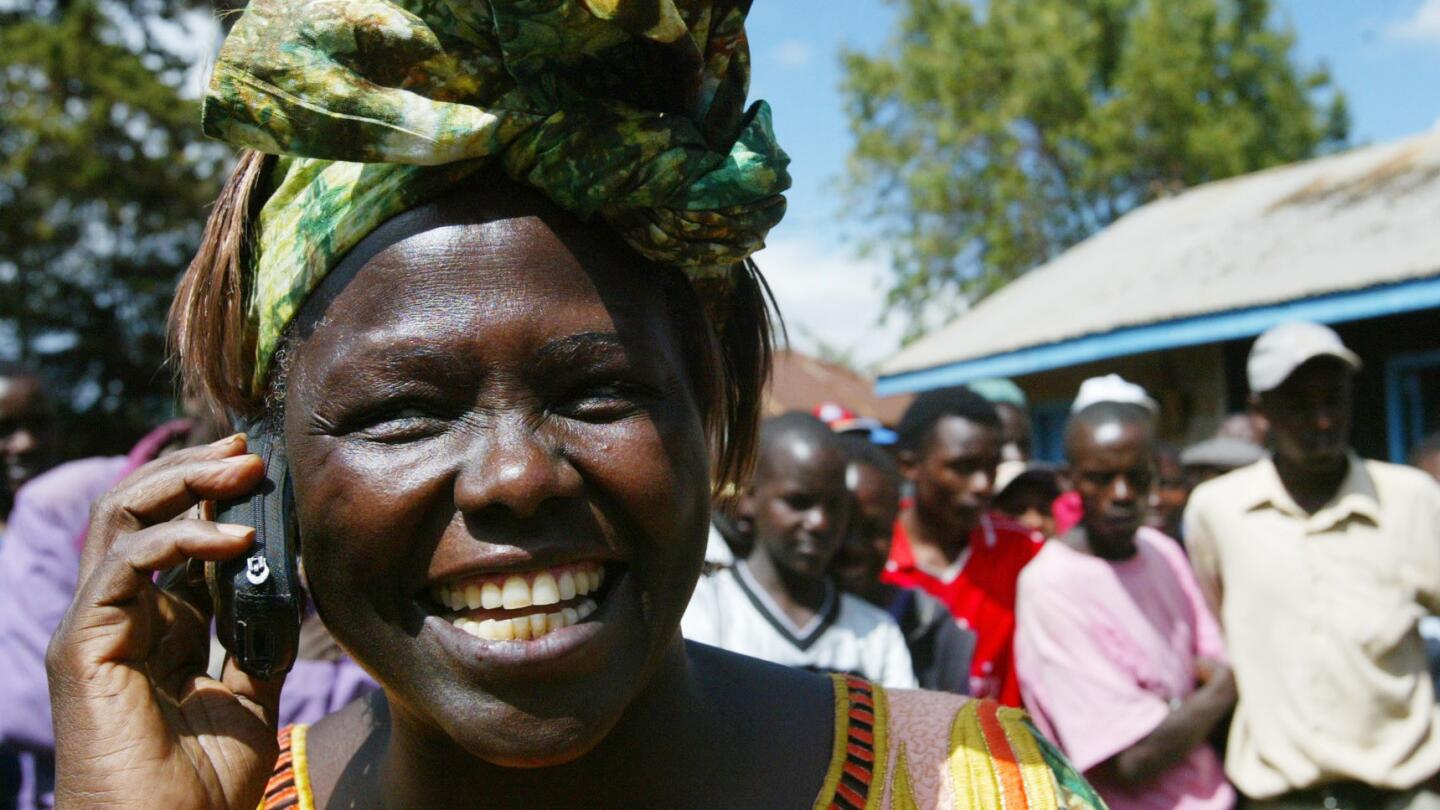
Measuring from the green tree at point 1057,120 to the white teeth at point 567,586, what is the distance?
23.6 m

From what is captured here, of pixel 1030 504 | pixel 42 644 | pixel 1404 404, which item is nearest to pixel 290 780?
pixel 42 644

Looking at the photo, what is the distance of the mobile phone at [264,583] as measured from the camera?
1.38 m

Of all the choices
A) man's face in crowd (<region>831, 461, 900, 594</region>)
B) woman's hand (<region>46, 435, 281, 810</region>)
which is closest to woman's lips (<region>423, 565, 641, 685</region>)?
woman's hand (<region>46, 435, 281, 810</region>)

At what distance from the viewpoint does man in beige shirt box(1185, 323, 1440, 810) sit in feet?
11.8

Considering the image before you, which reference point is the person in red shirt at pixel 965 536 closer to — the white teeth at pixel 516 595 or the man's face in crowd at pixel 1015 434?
the man's face in crowd at pixel 1015 434

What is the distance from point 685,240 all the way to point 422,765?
728 millimetres

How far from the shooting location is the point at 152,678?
57.3 inches

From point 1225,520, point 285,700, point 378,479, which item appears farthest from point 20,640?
point 1225,520

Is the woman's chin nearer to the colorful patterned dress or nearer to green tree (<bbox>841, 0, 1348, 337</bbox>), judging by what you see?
the colorful patterned dress

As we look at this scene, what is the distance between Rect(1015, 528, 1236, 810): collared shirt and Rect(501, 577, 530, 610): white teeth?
2.60 meters

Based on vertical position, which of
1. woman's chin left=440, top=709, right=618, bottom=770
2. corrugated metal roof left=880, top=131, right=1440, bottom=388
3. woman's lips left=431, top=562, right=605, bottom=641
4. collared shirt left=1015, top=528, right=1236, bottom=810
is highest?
corrugated metal roof left=880, top=131, right=1440, bottom=388

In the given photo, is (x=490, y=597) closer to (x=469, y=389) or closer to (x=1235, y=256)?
(x=469, y=389)

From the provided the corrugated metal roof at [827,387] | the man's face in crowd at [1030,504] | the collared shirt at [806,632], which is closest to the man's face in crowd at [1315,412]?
the collared shirt at [806,632]

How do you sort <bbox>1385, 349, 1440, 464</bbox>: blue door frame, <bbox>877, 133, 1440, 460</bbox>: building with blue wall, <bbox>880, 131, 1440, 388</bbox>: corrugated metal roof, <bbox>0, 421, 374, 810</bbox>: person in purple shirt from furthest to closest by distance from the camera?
<bbox>1385, 349, 1440, 464</bbox>: blue door frame, <bbox>880, 131, 1440, 388</bbox>: corrugated metal roof, <bbox>877, 133, 1440, 460</bbox>: building with blue wall, <bbox>0, 421, 374, 810</bbox>: person in purple shirt
